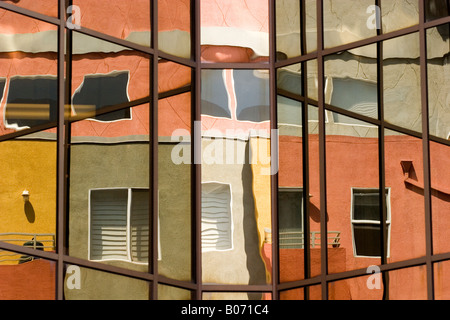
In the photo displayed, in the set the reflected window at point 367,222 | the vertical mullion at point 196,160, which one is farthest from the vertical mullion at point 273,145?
the reflected window at point 367,222

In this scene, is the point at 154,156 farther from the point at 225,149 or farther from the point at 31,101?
the point at 31,101

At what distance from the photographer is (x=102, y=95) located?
498 inches

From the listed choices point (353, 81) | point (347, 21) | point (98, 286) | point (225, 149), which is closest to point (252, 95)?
point (225, 149)

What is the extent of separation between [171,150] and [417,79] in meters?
3.67

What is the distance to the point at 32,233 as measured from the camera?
11.8m

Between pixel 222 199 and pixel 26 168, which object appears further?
pixel 222 199

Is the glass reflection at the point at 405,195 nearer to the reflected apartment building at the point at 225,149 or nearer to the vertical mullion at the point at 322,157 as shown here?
the reflected apartment building at the point at 225,149

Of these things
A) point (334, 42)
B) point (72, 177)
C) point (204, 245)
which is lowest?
point (204, 245)

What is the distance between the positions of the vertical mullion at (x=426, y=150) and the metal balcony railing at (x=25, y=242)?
492cm

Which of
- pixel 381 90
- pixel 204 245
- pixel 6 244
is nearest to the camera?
pixel 6 244

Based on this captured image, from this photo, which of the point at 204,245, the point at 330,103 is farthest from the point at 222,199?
the point at 330,103

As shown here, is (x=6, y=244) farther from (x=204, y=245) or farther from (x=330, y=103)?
(x=330, y=103)

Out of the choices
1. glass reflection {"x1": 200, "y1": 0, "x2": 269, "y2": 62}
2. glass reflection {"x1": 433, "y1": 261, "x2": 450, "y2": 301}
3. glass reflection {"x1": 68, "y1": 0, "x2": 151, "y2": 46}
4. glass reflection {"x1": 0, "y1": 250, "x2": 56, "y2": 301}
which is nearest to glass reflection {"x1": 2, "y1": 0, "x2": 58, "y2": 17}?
glass reflection {"x1": 68, "y1": 0, "x2": 151, "y2": 46}

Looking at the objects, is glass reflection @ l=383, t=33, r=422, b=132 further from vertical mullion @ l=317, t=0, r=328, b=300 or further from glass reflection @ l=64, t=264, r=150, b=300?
glass reflection @ l=64, t=264, r=150, b=300
